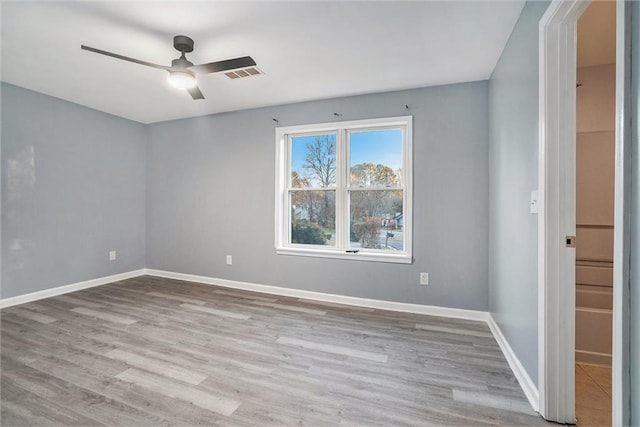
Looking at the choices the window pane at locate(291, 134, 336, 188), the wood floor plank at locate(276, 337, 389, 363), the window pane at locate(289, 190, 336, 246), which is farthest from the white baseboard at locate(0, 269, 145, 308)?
the wood floor plank at locate(276, 337, 389, 363)

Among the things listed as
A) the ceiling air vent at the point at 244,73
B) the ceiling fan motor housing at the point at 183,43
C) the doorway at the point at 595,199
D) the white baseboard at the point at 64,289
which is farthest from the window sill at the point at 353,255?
the white baseboard at the point at 64,289

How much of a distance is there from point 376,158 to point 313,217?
3.71 feet

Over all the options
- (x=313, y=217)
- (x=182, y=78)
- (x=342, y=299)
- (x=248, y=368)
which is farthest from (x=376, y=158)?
(x=248, y=368)

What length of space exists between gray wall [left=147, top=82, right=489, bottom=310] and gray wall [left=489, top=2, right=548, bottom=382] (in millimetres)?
255

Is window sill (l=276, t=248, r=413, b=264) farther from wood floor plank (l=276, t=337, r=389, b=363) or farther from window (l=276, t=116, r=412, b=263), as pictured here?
wood floor plank (l=276, t=337, r=389, b=363)

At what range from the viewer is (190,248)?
4.33 m

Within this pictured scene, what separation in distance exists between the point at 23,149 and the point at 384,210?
4.45m

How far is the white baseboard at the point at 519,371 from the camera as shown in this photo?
5.44 ft

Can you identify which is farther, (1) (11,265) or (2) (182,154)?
(2) (182,154)

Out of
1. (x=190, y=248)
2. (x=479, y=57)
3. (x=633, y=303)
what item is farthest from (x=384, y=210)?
(x=190, y=248)

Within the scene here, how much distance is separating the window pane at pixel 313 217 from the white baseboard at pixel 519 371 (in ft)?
6.44

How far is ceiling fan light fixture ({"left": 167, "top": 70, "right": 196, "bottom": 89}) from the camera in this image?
87.6 inches

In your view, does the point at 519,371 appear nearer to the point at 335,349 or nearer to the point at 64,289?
the point at 335,349

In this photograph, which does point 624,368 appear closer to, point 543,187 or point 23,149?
point 543,187
